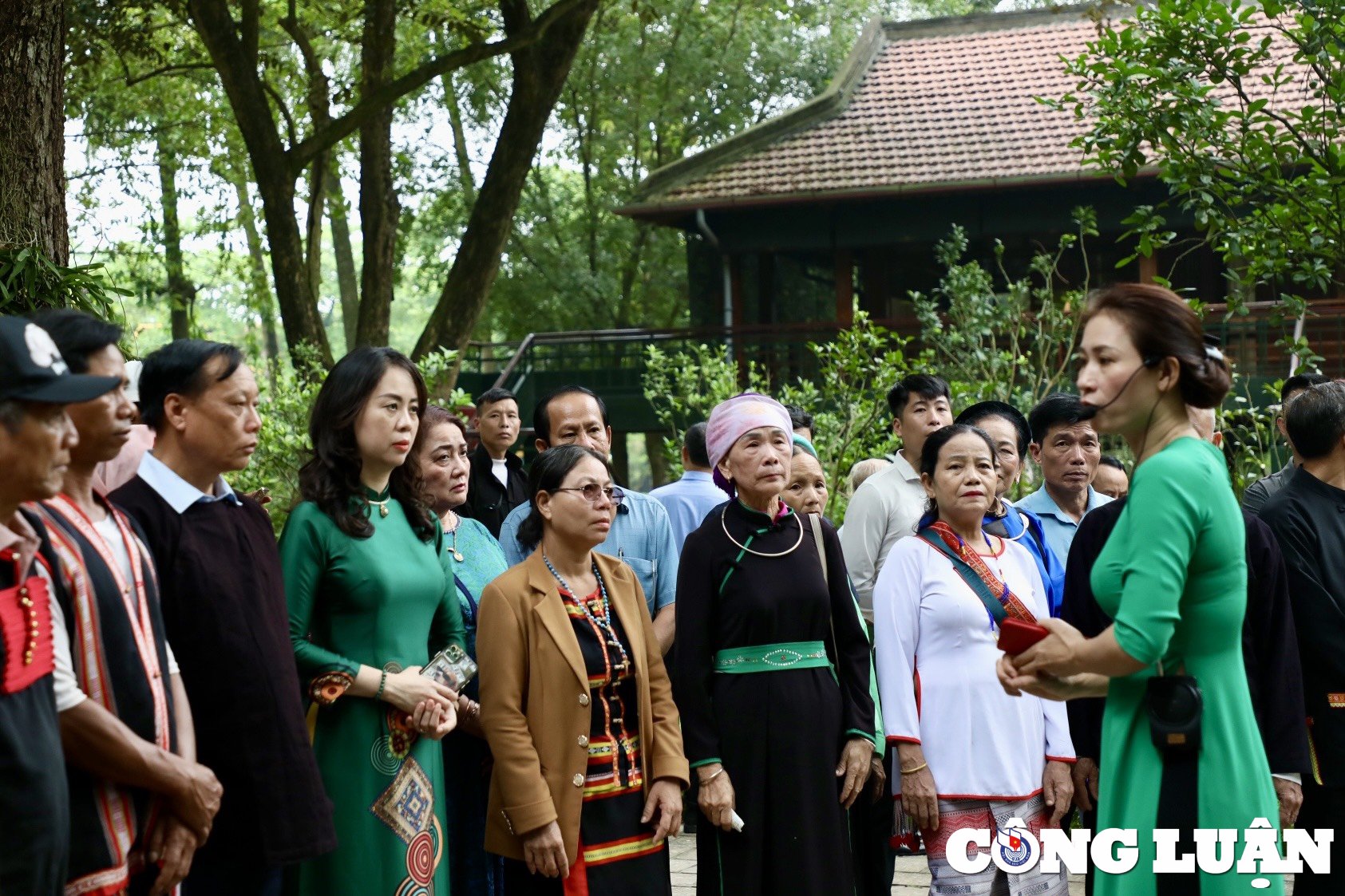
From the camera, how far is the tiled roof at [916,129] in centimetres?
1794

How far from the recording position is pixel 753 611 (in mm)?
4383

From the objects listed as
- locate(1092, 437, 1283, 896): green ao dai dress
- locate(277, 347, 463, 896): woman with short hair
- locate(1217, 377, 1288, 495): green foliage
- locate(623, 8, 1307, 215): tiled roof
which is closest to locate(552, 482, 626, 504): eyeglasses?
locate(277, 347, 463, 896): woman with short hair

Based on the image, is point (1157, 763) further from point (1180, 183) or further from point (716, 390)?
point (716, 390)

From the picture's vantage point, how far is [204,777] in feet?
10.2

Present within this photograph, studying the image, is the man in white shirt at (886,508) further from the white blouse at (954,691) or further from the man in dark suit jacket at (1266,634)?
the man in dark suit jacket at (1266,634)

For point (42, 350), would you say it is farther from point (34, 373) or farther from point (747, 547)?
point (747, 547)

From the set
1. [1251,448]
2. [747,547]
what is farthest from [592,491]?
[1251,448]

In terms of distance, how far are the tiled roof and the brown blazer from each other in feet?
45.1

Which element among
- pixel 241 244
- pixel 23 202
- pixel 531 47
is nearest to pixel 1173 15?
pixel 23 202

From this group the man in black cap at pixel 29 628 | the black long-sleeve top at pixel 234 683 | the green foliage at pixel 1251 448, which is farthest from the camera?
the green foliage at pixel 1251 448

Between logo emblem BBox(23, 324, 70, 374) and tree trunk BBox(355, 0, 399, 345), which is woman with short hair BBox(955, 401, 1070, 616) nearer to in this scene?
logo emblem BBox(23, 324, 70, 374)

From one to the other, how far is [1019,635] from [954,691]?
4.82 ft

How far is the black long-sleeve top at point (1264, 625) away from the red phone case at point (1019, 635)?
1.09 metres

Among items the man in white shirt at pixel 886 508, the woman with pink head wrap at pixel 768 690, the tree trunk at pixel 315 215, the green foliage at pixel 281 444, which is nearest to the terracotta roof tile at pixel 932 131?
the tree trunk at pixel 315 215
